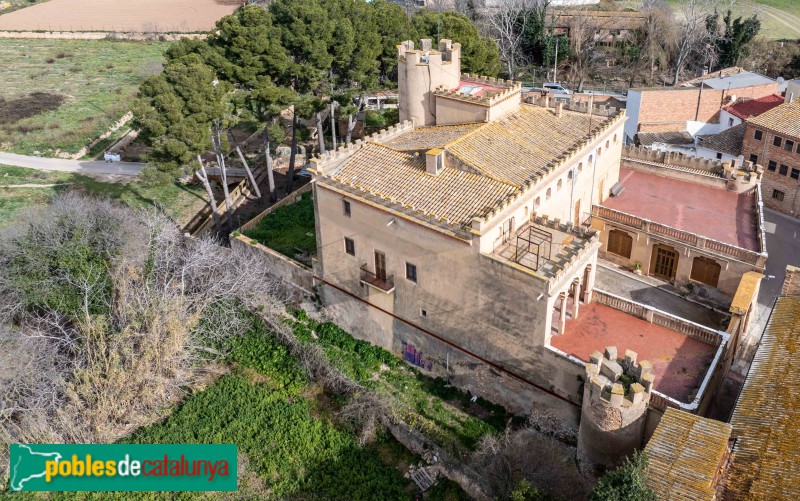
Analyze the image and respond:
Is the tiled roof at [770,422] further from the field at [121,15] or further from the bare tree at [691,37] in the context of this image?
the field at [121,15]

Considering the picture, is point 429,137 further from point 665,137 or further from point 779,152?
point 665,137

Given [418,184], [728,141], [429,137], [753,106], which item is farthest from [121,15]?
[418,184]

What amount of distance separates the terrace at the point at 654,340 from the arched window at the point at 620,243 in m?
7.41

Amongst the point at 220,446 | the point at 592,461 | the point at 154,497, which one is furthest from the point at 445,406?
the point at 154,497

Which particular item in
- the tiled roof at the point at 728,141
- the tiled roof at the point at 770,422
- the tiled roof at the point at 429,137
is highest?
the tiled roof at the point at 429,137

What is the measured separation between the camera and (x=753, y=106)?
184 feet

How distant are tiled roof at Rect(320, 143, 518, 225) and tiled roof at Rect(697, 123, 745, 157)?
29.2m

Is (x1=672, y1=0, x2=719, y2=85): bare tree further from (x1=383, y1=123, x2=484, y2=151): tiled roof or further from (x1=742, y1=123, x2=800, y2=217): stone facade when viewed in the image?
(x1=383, y1=123, x2=484, y2=151): tiled roof

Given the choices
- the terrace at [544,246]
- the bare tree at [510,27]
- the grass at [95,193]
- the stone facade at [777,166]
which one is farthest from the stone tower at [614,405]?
the bare tree at [510,27]

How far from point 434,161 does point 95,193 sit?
35685 mm

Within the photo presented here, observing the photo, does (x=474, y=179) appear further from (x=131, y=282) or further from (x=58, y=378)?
(x=58, y=378)

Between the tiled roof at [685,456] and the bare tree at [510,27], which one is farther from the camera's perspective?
the bare tree at [510,27]

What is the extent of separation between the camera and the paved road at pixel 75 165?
6100 cm

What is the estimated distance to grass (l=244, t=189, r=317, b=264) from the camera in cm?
4234
